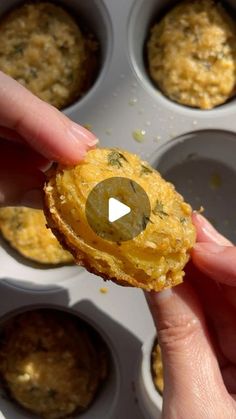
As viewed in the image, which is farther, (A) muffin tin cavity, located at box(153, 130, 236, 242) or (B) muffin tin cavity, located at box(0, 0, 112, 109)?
(A) muffin tin cavity, located at box(153, 130, 236, 242)

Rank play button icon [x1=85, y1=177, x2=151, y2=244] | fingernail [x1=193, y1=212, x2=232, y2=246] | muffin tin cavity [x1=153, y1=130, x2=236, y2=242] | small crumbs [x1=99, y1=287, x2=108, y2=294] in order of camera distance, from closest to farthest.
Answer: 1. play button icon [x1=85, y1=177, x2=151, y2=244]
2. fingernail [x1=193, y1=212, x2=232, y2=246]
3. small crumbs [x1=99, y1=287, x2=108, y2=294]
4. muffin tin cavity [x1=153, y1=130, x2=236, y2=242]

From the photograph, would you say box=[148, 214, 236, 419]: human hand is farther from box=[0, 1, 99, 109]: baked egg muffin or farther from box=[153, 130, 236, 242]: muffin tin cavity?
box=[0, 1, 99, 109]: baked egg muffin

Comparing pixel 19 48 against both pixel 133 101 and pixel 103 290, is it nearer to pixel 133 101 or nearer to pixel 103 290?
pixel 133 101

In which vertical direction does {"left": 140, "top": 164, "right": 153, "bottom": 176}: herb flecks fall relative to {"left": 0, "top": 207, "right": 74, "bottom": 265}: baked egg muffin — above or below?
above

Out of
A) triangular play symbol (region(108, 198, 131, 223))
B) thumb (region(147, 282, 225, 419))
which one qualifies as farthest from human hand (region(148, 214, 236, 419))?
triangular play symbol (region(108, 198, 131, 223))

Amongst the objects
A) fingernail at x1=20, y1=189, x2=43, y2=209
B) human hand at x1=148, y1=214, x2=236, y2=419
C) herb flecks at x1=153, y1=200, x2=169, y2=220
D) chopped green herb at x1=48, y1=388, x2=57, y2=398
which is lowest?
chopped green herb at x1=48, y1=388, x2=57, y2=398

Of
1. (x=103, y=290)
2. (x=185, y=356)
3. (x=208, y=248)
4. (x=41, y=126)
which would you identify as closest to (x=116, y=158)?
(x=41, y=126)

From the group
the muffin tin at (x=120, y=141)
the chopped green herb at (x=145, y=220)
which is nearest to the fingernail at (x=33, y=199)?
the muffin tin at (x=120, y=141)

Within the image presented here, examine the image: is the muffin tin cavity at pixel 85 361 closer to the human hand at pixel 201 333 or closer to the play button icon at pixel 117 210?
the human hand at pixel 201 333
